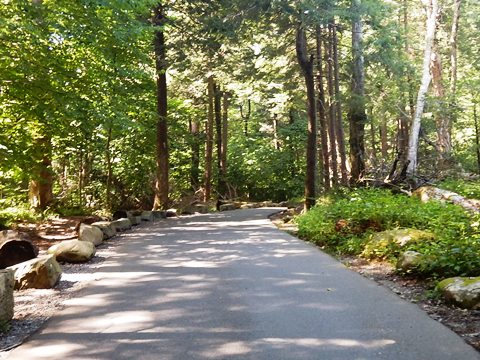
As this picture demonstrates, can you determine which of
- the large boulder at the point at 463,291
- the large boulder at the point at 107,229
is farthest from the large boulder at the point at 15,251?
the large boulder at the point at 463,291

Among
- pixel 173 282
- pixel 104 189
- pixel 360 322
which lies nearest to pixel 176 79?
pixel 104 189

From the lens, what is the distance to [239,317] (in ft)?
17.8

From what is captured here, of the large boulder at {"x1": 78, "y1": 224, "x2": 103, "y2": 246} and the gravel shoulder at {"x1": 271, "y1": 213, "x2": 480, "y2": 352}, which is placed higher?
the large boulder at {"x1": 78, "y1": 224, "x2": 103, "y2": 246}

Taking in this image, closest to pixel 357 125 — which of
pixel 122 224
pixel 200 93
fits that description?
pixel 122 224

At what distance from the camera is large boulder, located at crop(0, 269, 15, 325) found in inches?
202

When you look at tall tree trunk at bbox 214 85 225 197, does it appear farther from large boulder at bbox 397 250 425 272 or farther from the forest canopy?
large boulder at bbox 397 250 425 272

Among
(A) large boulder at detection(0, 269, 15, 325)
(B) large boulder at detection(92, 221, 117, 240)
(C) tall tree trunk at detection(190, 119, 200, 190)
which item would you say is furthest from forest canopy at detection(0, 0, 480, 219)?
(A) large boulder at detection(0, 269, 15, 325)

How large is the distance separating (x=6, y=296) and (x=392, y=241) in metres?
6.49

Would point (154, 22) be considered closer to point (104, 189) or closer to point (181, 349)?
point (104, 189)

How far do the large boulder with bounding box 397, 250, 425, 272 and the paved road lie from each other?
2.20 feet

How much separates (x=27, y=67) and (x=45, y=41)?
0.77 meters

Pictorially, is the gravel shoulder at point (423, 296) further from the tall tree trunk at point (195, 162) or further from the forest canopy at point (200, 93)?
the tall tree trunk at point (195, 162)

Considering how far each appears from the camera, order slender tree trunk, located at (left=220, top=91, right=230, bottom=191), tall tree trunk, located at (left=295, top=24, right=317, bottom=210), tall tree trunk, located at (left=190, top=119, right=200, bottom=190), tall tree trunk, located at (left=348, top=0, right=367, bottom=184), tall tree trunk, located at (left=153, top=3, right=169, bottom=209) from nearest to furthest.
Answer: tall tree trunk, located at (left=348, top=0, right=367, bottom=184)
tall tree trunk, located at (left=295, top=24, right=317, bottom=210)
tall tree trunk, located at (left=153, top=3, right=169, bottom=209)
slender tree trunk, located at (left=220, top=91, right=230, bottom=191)
tall tree trunk, located at (left=190, top=119, right=200, bottom=190)

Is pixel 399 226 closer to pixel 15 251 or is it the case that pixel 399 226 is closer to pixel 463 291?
pixel 463 291
